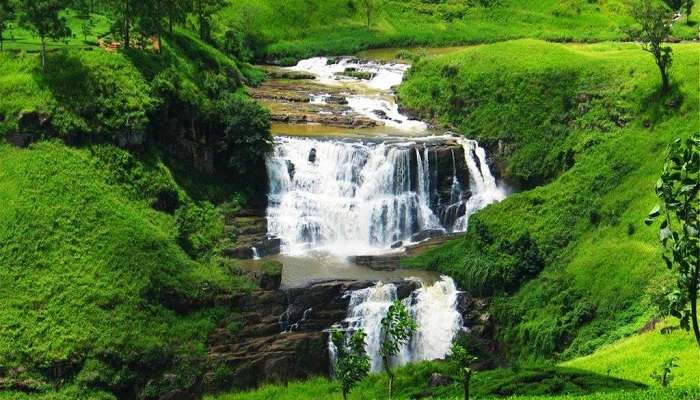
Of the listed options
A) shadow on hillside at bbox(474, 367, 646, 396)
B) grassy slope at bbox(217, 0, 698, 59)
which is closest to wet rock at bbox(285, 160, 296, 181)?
shadow on hillside at bbox(474, 367, 646, 396)

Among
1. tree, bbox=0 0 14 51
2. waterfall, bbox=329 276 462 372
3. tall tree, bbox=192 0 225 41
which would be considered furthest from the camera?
tall tree, bbox=192 0 225 41

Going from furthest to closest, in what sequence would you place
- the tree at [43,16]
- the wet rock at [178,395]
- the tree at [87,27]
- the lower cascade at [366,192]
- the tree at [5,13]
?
the tree at [87,27], the lower cascade at [366,192], the tree at [5,13], the tree at [43,16], the wet rock at [178,395]

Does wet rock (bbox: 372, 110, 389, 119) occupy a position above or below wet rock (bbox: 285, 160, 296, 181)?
above

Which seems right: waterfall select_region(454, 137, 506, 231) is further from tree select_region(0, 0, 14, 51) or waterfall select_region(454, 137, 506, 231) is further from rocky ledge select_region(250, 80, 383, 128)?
tree select_region(0, 0, 14, 51)

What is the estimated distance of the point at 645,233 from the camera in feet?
129

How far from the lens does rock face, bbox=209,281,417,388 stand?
36656 mm

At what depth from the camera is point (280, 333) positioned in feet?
125

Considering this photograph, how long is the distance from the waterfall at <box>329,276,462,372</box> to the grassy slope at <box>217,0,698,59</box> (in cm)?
4524

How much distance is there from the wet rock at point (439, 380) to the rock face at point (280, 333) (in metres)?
6.40

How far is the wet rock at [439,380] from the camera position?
1289 inches

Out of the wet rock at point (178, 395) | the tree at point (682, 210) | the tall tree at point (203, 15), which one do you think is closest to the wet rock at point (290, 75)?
the tall tree at point (203, 15)

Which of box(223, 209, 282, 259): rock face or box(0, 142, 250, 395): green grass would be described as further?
box(223, 209, 282, 259): rock face

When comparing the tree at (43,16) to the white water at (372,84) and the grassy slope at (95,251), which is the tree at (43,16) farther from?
the white water at (372,84)

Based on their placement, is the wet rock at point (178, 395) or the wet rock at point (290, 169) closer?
the wet rock at point (178, 395)
